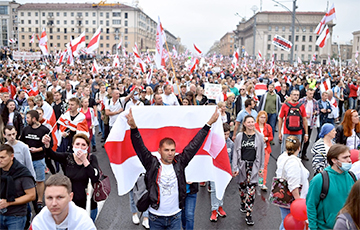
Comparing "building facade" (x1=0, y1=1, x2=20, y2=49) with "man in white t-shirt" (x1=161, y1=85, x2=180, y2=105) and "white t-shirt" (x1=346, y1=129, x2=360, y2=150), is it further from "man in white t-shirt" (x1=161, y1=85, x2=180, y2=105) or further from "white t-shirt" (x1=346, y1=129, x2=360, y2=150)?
"white t-shirt" (x1=346, y1=129, x2=360, y2=150)

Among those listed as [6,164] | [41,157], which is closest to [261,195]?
[41,157]

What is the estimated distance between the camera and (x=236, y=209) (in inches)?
231

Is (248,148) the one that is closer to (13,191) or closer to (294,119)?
(294,119)

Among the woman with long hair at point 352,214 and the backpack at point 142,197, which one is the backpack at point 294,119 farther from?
the woman with long hair at point 352,214

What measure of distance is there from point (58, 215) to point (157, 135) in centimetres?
167

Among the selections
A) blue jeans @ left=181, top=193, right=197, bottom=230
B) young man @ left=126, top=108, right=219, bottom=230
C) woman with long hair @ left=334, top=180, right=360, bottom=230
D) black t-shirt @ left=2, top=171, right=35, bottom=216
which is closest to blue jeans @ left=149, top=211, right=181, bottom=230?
young man @ left=126, top=108, right=219, bottom=230

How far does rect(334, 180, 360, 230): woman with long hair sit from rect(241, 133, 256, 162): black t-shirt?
287cm

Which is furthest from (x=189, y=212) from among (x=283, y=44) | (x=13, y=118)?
(x=283, y=44)

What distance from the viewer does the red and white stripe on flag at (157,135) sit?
3930 millimetres

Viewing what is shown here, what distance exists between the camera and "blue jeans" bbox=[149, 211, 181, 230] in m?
3.49

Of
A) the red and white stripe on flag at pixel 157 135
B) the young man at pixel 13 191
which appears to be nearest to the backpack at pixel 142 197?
the red and white stripe on flag at pixel 157 135

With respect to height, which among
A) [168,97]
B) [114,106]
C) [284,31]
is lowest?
[114,106]

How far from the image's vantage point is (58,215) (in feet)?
8.36

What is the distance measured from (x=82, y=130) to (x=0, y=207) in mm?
3132
